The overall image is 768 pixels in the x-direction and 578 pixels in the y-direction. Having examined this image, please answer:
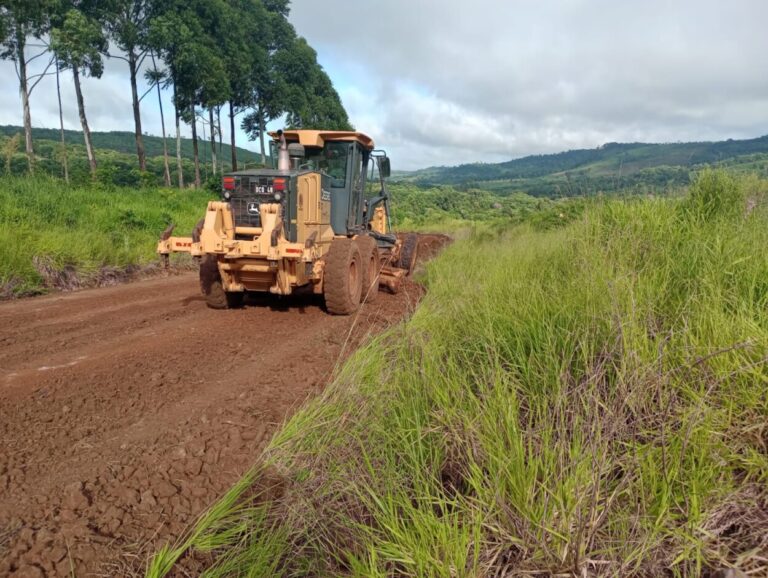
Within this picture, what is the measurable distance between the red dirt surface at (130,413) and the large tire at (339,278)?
232 mm

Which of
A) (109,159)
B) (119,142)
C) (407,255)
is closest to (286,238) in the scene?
(407,255)

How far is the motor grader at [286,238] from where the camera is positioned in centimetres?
599

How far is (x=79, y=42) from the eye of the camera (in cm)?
1855

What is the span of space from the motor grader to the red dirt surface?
44cm

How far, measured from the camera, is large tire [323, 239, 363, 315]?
653 cm

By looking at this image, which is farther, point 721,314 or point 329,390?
point 329,390

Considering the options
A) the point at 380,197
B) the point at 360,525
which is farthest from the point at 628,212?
the point at 380,197

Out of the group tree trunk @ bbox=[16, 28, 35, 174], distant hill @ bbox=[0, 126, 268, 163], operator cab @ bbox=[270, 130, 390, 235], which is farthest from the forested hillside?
distant hill @ bbox=[0, 126, 268, 163]

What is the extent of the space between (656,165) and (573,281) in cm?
400

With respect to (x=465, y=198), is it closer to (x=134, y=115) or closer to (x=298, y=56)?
(x=298, y=56)

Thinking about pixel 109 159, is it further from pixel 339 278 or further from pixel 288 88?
pixel 339 278

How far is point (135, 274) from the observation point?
33.0ft

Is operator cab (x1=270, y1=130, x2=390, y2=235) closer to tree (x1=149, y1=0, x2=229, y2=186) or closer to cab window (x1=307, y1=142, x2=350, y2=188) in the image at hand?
cab window (x1=307, y1=142, x2=350, y2=188)

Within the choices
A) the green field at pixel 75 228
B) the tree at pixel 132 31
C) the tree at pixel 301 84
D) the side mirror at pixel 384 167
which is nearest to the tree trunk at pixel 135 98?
the tree at pixel 132 31
